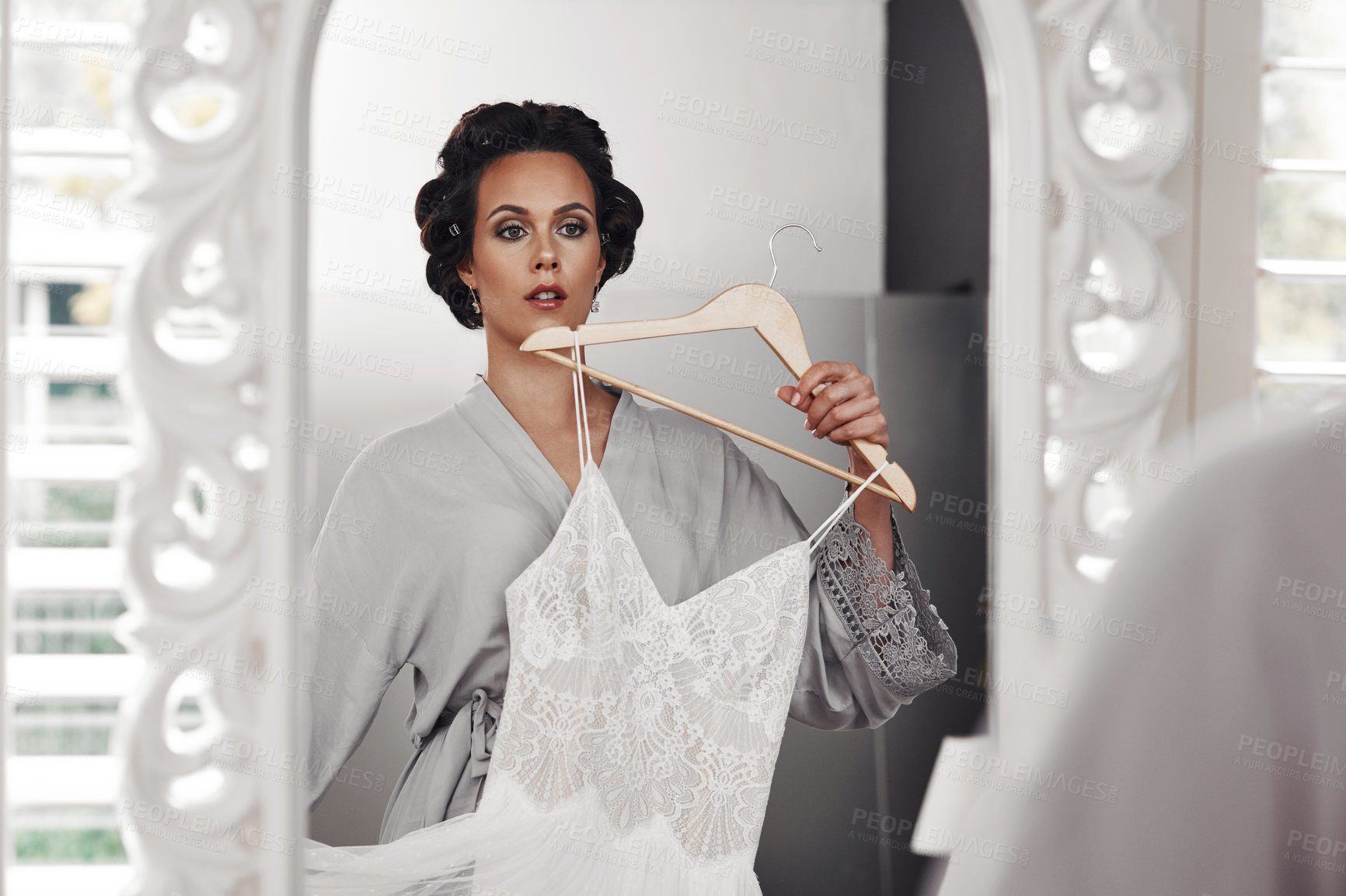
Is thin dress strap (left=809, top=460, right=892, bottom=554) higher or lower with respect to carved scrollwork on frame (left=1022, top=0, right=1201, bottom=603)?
lower

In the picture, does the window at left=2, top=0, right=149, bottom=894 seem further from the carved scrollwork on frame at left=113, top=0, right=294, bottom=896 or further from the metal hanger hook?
the metal hanger hook

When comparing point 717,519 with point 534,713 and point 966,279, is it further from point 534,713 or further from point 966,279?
point 966,279

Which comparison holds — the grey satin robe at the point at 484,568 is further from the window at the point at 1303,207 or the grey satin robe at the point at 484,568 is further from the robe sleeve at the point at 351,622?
the window at the point at 1303,207

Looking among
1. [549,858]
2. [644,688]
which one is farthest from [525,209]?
[549,858]

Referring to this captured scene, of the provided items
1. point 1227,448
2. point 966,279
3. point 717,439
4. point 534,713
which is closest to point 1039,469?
point 966,279

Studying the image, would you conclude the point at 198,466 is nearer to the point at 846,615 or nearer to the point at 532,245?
the point at 532,245

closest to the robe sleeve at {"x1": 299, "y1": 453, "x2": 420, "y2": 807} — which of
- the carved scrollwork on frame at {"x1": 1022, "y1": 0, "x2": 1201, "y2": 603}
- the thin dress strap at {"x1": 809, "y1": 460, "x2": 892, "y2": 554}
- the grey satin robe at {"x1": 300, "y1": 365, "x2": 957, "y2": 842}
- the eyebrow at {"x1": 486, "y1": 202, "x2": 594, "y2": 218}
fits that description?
the grey satin robe at {"x1": 300, "y1": 365, "x2": 957, "y2": 842}

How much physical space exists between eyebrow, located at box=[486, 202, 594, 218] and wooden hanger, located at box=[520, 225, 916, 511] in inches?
4.2

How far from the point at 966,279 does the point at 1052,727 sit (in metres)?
0.73

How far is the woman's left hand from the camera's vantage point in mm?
846

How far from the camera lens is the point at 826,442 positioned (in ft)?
2.84

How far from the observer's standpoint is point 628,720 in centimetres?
80

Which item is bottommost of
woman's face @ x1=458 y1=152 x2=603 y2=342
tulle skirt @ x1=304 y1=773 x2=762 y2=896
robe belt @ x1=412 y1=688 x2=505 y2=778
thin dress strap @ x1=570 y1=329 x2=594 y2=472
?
tulle skirt @ x1=304 y1=773 x2=762 y2=896

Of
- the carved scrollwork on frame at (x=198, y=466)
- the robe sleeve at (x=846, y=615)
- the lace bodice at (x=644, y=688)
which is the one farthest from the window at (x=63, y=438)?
the robe sleeve at (x=846, y=615)
